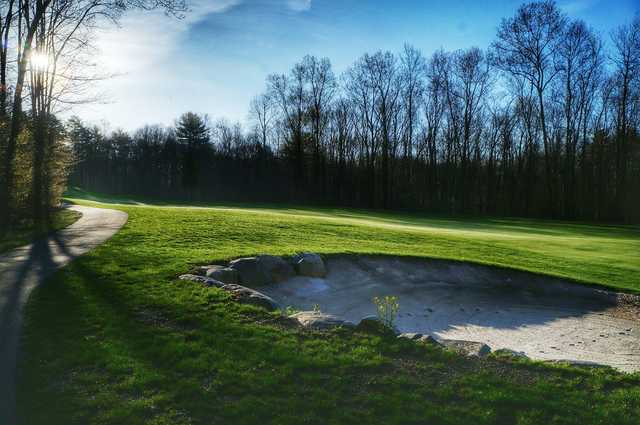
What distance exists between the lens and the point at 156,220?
19219mm

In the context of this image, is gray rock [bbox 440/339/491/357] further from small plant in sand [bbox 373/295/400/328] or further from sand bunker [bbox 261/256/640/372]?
sand bunker [bbox 261/256/640/372]

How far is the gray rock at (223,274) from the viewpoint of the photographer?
400 inches

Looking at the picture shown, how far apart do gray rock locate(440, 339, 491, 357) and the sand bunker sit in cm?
306

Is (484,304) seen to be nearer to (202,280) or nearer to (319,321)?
(319,321)

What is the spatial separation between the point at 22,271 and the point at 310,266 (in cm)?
708

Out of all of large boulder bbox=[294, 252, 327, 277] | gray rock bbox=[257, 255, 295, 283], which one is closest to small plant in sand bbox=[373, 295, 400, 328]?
large boulder bbox=[294, 252, 327, 277]

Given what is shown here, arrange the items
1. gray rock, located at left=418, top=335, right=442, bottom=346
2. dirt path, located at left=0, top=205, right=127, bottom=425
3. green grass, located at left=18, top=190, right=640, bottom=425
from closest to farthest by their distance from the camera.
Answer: green grass, located at left=18, top=190, right=640, bottom=425 → dirt path, located at left=0, top=205, right=127, bottom=425 → gray rock, located at left=418, top=335, right=442, bottom=346

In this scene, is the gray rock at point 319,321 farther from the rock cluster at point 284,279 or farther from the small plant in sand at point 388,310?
the small plant in sand at point 388,310

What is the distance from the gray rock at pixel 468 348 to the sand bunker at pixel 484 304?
3057 millimetres

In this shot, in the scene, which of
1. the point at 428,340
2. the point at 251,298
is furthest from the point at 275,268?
the point at 428,340

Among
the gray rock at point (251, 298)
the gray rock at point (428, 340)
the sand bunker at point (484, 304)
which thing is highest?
the gray rock at point (251, 298)

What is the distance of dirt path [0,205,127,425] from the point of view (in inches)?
198

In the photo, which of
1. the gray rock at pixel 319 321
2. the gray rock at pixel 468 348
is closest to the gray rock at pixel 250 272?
the gray rock at pixel 319 321

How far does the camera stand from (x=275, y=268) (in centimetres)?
1179
